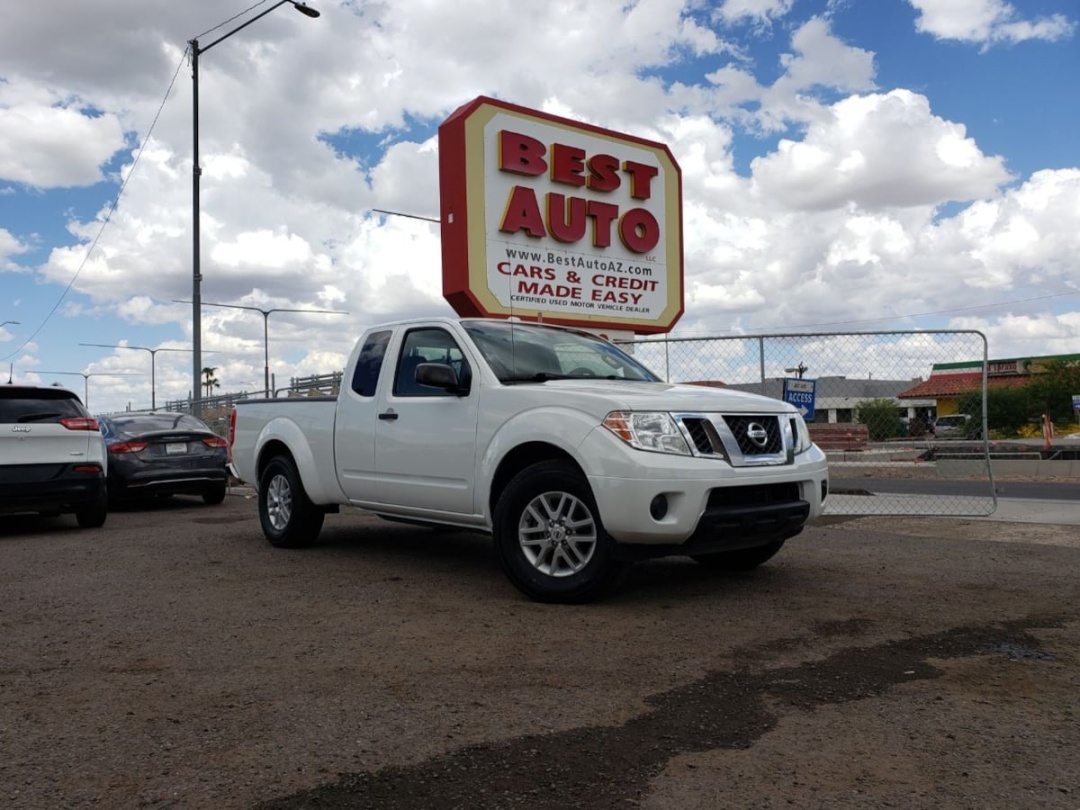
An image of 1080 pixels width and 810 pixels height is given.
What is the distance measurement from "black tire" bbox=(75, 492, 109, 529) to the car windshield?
5990mm

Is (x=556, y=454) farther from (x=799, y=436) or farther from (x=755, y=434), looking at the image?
(x=799, y=436)

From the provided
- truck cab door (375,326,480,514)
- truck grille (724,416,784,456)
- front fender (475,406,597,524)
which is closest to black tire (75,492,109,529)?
truck cab door (375,326,480,514)

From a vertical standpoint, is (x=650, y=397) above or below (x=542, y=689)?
above

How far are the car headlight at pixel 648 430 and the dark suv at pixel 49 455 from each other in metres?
7.29

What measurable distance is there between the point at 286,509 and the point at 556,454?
11.2 ft

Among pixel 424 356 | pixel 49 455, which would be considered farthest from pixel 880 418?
pixel 49 455

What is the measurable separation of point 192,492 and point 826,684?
11308 mm

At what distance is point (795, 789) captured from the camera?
2.90 metres

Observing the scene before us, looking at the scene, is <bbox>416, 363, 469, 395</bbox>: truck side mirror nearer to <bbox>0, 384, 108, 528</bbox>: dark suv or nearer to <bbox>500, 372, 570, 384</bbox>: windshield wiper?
<bbox>500, 372, 570, 384</bbox>: windshield wiper

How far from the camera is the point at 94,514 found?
10547mm

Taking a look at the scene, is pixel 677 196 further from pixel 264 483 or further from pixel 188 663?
pixel 188 663

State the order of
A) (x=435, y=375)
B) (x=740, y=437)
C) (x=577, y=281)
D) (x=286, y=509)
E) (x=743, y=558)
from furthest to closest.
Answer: (x=577, y=281), (x=286, y=509), (x=743, y=558), (x=435, y=375), (x=740, y=437)

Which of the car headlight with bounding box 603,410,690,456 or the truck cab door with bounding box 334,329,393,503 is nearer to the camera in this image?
the car headlight with bounding box 603,410,690,456

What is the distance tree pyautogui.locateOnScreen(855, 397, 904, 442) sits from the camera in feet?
31.4
